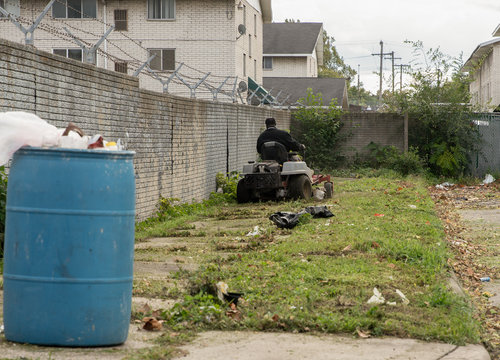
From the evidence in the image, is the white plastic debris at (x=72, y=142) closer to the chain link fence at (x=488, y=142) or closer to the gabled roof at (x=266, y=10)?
the chain link fence at (x=488, y=142)

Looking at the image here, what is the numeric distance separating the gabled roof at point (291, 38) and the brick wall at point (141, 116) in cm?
4006

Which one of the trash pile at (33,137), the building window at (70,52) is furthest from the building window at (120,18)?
the trash pile at (33,137)

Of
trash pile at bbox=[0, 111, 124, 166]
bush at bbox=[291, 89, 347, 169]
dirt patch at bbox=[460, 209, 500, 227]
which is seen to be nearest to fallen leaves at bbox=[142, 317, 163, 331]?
trash pile at bbox=[0, 111, 124, 166]

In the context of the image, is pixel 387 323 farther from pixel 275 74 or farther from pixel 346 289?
pixel 275 74

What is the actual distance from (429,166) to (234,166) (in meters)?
8.31

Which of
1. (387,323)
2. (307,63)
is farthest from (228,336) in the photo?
(307,63)

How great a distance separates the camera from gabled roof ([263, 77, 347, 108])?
4909 centimetres

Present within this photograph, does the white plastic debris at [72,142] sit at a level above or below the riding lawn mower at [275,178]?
above

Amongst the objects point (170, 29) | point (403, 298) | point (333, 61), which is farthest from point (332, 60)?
point (403, 298)

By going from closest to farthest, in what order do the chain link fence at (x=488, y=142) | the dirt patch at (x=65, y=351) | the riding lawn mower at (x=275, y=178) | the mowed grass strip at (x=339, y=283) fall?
the dirt patch at (x=65, y=351) → the mowed grass strip at (x=339, y=283) → the riding lawn mower at (x=275, y=178) → the chain link fence at (x=488, y=142)

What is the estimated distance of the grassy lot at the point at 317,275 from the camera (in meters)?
5.66

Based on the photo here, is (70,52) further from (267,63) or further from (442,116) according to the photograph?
(267,63)

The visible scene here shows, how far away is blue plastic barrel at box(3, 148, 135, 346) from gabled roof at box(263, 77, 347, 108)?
144 ft

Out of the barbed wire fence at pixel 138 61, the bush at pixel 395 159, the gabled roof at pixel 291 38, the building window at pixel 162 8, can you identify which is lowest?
the bush at pixel 395 159
